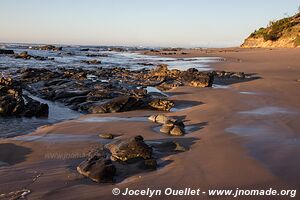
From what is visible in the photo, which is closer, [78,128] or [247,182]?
[247,182]

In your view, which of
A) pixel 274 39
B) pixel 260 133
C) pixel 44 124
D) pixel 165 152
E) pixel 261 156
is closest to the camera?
pixel 261 156

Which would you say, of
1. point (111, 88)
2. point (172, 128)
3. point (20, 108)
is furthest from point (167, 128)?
point (111, 88)

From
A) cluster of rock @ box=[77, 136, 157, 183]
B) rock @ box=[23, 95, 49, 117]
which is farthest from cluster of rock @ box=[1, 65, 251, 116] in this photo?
cluster of rock @ box=[77, 136, 157, 183]

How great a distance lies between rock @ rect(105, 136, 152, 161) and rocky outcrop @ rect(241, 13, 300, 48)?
143 ft

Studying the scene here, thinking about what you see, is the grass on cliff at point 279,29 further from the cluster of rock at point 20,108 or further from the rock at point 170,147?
the rock at point 170,147

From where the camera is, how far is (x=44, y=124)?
27.2 ft

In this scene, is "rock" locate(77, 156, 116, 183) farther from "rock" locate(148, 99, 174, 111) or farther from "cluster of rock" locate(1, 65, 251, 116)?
"rock" locate(148, 99, 174, 111)

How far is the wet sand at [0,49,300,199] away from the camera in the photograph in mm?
4461

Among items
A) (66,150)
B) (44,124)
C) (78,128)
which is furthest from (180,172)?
(44,124)

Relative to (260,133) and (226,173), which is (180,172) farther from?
(260,133)

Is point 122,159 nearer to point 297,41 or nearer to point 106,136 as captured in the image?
point 106,136

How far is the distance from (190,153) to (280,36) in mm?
54422

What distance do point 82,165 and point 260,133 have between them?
349cm

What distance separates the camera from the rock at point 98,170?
182 inches
